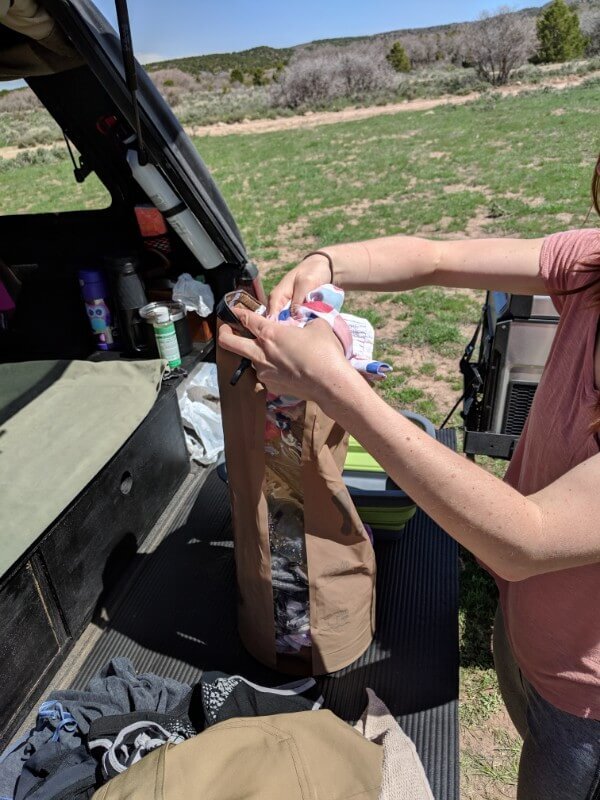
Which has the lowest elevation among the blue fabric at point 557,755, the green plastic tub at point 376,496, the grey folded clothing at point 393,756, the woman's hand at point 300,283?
the grey folded clothing at point 393,756

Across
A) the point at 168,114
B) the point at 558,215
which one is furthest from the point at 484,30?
the point at 168,114

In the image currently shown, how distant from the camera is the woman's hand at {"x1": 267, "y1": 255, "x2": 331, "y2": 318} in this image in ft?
4.28

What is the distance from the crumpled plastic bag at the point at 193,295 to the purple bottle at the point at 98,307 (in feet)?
1.07

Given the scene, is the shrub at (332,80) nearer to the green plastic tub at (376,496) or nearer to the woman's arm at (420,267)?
the green plastic tub at (376,496)

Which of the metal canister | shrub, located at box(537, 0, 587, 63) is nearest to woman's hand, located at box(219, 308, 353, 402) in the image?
the metal canister

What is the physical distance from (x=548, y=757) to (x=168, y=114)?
2216mm

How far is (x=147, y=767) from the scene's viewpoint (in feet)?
3.58

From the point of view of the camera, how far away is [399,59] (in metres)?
35.8

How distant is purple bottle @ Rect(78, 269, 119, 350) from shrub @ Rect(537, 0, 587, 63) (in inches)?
1392

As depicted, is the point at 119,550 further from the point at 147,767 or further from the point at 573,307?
the point at 573,307

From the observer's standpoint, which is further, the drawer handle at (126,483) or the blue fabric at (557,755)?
the drawer handle at (126,483)

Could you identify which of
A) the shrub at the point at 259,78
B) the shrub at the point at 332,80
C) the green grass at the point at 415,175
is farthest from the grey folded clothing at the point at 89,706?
the shrub at the point at 259,78

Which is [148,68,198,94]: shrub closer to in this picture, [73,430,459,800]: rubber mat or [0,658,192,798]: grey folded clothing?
[73,430,459,800]: rubber mat

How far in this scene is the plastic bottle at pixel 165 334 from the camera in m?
2.46
